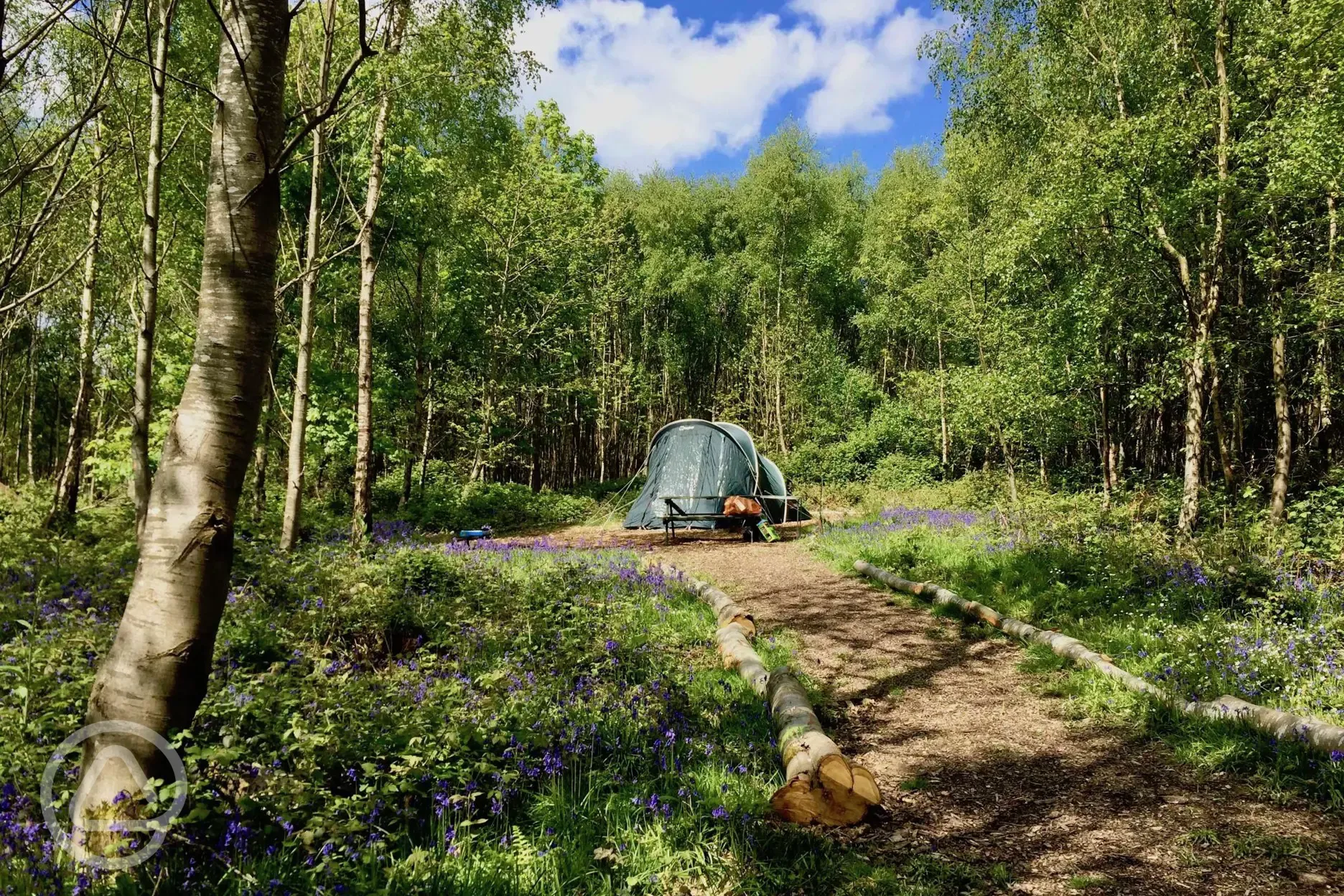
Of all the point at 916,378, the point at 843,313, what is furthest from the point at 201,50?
the point at 843,313

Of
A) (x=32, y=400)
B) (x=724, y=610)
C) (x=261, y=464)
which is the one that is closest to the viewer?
(x=724, y=610)

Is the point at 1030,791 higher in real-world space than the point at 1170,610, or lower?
lower

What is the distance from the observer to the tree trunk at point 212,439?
2.11 m

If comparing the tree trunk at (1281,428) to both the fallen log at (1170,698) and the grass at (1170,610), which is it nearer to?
the grass at (1170,610)

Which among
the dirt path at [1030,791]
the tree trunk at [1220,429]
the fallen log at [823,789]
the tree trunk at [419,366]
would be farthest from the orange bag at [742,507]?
the fallen log at [823,789]

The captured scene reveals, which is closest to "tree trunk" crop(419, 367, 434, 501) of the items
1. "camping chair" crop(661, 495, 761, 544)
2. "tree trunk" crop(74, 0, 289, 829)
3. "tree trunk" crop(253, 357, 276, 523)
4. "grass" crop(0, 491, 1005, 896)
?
"tree trunk" crop(253, 357, 276, 523)

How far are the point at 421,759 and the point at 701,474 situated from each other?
1357cm

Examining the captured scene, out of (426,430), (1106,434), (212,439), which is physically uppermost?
(1106,434)

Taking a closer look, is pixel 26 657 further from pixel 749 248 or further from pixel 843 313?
pixel 843 313

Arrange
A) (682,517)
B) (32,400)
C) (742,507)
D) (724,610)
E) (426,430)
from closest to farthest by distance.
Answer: (724,610)
(742,507)
(682,517)
(426,430)
(32,400)

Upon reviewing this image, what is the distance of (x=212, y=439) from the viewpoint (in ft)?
7.37

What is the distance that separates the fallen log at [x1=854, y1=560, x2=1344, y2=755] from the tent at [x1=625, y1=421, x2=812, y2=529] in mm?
7801

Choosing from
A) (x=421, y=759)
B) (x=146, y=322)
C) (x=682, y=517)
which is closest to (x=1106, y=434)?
(x=682, y=517)

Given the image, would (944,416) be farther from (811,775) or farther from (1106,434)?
(811,775)
